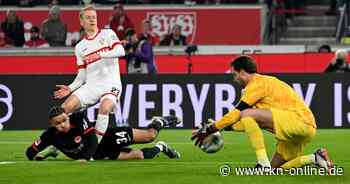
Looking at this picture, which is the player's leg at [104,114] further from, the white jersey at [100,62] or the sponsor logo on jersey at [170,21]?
the sponsor logo on jersey at [170,21]

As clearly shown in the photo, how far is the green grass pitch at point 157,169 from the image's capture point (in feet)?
41.8

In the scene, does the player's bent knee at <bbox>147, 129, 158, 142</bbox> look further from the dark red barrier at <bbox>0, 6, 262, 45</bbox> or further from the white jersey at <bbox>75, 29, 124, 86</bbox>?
the dark red barrier at <bbox>0, 6, 262, 45</bbox>

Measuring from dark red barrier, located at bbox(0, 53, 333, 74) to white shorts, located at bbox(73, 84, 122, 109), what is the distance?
10996 millimetres

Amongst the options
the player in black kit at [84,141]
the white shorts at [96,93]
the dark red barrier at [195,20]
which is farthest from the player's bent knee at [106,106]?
the dark red barrier at [195,20]

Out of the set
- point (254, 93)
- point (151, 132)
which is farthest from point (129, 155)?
point (254, 93)

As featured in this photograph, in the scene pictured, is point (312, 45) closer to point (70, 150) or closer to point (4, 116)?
point (4, 116)

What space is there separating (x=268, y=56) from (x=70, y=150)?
520 inches

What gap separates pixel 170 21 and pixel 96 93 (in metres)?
15.5

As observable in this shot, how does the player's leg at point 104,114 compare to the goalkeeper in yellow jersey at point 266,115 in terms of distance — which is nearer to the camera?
the goalkeeper in yellow jersey at point 266,115

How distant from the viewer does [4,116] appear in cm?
2336

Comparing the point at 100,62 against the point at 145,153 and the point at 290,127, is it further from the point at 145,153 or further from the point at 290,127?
the point at 290,127

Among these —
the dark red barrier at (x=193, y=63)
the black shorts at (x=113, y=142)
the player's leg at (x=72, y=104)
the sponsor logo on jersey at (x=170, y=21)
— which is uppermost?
the player's leg at (x=72, y=104)

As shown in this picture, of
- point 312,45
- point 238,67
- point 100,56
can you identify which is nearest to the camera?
point 238,67

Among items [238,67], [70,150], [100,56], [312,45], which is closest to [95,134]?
[70,150]
